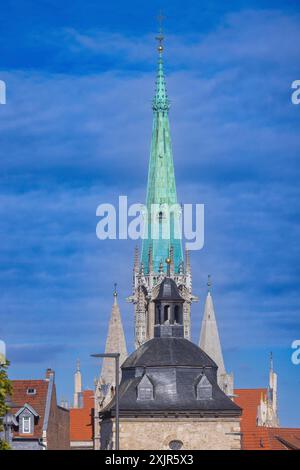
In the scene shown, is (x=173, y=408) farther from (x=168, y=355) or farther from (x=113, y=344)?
(x=113, y=344)

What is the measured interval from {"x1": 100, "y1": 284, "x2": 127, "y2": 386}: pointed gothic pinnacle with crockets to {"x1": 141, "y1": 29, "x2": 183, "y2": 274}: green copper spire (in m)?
19.6

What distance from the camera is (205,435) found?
293ft

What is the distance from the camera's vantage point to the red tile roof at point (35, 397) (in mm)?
86062

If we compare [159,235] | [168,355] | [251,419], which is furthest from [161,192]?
[168,355]

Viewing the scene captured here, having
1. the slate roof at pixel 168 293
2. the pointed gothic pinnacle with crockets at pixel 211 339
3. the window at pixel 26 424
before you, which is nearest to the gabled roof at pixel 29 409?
the window at pixel 26 424

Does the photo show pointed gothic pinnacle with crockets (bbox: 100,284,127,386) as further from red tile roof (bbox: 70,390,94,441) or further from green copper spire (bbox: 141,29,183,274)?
green copper spire (bbox: 141,29,183,274)

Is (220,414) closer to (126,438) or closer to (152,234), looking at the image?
(126,438)

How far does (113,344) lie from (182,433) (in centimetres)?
2873

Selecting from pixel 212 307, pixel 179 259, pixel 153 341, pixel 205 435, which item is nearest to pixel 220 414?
pixel 205 435

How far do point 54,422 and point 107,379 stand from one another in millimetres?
25784

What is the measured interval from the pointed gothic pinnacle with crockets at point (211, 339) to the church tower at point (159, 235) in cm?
758

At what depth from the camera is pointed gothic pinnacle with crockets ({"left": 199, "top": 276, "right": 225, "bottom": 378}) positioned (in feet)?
404

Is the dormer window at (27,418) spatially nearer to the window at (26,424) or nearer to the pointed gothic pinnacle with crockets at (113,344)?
the window at (26,424)

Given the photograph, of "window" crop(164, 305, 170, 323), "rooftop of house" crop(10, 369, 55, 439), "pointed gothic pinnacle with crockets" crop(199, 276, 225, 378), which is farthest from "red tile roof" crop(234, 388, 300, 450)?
"rooftop of house" crop(10, 369, 55, 439)
